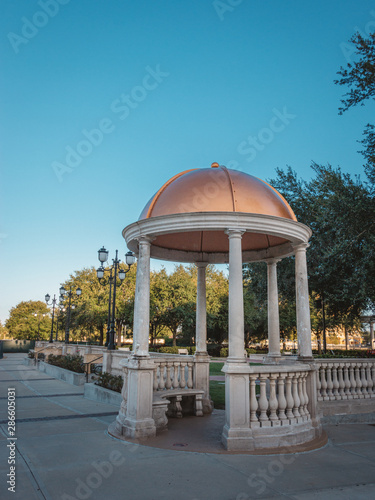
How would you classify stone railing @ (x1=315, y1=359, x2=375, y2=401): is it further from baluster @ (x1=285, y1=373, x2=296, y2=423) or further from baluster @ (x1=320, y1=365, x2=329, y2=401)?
baluster @ (x1=285, y1=373, x2=296, y2=423)

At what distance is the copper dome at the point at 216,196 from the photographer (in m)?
8.13

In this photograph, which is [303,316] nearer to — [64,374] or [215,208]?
[215,208]

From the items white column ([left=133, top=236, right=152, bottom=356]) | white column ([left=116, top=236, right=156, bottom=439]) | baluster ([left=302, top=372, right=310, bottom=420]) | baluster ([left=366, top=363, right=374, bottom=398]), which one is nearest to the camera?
white column ([left=116, top=236, right=156, bottom=439])

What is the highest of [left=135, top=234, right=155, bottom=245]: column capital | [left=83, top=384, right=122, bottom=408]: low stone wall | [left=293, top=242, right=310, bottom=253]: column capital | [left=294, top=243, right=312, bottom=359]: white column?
[left=135, top=234, right=155, bottom=245]: column capital

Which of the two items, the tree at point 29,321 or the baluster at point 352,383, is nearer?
the baluster at point 352,383

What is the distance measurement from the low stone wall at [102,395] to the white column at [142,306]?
171 inches

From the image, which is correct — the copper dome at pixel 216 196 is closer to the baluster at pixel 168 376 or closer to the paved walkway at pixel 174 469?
the baluster at pixel 168 376

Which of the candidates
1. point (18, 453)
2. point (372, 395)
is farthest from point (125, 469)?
point (372, 395)

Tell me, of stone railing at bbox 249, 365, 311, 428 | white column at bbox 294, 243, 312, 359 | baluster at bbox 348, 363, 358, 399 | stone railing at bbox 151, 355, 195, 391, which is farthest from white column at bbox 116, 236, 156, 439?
baluster at bbox 348, 363, 358, 399

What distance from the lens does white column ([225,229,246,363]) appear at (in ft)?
23.9

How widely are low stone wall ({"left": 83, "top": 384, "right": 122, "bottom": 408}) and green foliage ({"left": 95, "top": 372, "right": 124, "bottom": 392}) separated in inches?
7.7

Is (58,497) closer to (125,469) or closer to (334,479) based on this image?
(125,469)

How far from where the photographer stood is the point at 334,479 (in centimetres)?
528

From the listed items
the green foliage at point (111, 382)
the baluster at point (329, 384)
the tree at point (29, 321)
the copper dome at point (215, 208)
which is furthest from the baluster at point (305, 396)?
the tree at point (29, 321)
